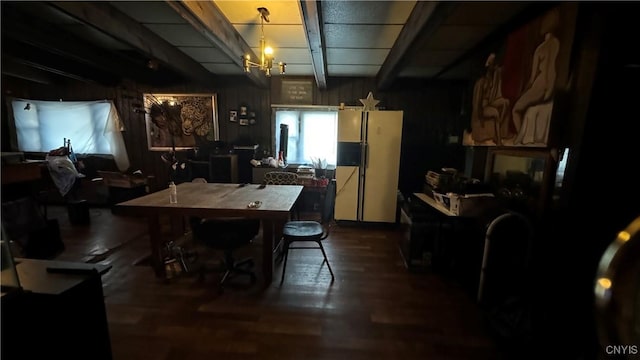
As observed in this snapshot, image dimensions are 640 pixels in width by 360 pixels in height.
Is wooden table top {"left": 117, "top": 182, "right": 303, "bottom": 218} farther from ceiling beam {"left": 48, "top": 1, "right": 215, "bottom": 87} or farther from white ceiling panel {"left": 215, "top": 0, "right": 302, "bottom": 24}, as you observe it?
white ceiling panel {"left": 215, "top": 0, "right": 302, "bottom": 24}

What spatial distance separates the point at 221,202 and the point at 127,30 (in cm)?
180

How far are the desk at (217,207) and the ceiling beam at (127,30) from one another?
1475 millimetres

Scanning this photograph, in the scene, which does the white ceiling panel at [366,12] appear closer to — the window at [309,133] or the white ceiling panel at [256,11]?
the white ceiling panel at [256,11]

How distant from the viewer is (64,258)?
2.78m

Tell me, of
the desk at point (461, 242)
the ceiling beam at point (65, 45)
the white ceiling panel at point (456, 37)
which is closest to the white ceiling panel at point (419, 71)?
the white ceiling panel at point (456, 37)

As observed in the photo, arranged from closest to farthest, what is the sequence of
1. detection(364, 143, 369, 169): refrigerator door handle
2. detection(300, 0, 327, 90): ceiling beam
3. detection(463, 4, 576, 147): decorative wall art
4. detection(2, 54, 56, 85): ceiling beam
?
detection(463, 4, 576, 147): decorative wall art → detection(300, 0, 327, 90): ceiling beam → detection(364, 143, 369, 169): refrigerator door handle → detection(2, 54, 56, 85): ceiling beam

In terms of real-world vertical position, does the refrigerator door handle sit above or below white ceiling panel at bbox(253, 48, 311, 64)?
below

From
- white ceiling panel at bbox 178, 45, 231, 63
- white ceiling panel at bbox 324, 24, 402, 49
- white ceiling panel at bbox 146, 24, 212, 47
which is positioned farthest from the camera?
white ceiling panel at bbox 178, 45, 231, 63

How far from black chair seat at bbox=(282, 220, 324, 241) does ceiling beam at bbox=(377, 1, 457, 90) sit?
6.10 ft

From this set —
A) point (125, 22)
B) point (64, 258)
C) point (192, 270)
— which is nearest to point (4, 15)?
point (125, 22)

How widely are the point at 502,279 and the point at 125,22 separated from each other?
386 cm

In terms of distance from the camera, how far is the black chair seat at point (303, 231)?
2.34 metres

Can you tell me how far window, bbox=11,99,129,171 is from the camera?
181 inches

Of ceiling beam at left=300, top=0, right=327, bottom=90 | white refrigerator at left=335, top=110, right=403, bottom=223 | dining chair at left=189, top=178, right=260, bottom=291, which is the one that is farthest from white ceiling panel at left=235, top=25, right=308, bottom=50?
dining chair at left=189, top=178, right=260, bottom=291
